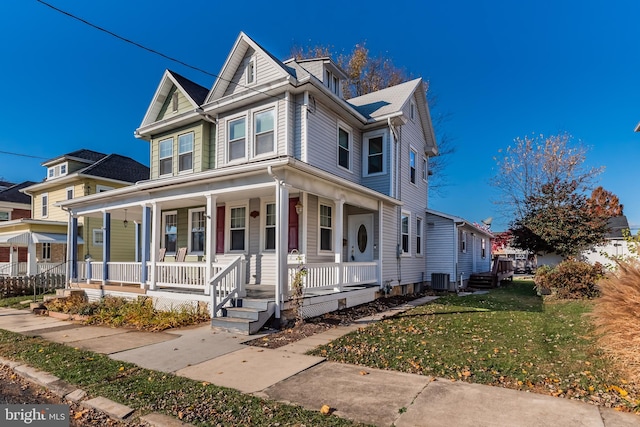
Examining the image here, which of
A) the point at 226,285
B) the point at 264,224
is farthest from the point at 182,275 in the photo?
the point at 264,224

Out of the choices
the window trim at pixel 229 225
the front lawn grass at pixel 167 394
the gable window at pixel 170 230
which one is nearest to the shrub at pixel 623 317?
the front lawn grass at pixel 167 394

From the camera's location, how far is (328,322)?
8602mm

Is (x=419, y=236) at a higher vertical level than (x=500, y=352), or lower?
higher

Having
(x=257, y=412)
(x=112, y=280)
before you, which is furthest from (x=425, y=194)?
(x=257, y=412)

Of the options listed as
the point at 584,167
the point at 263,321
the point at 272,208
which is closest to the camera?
the point at 263,321

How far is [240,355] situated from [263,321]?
176cm

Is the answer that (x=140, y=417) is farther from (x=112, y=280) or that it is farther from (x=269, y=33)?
(x=269, y=33)

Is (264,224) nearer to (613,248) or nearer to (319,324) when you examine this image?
(319,324)

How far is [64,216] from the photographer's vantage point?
22.0 m

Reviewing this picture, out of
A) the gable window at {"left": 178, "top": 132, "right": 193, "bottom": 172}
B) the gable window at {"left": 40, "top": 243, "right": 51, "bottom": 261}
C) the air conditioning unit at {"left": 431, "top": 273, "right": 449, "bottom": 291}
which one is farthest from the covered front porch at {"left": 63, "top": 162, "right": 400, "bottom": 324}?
the gable window at {"left": 40, "top": 243, "right": 51, "bottom": 261}

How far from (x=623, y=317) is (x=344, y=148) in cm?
923

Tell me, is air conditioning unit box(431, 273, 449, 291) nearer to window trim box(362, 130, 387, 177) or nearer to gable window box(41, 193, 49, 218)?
window trim box(362, 130, 387, 177)

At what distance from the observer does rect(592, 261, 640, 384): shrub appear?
188 inches
